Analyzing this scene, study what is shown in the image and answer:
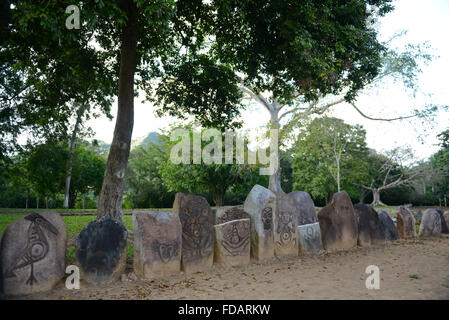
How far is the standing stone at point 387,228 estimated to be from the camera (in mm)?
8758

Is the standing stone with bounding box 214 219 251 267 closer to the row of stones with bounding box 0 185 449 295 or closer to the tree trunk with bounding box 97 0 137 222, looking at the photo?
the row of stones with bounding box 0 185 449 295

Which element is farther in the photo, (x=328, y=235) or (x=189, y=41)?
(x=189, y=41)

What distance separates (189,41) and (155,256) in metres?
6.45

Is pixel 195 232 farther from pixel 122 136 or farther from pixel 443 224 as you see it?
pixel 443 224

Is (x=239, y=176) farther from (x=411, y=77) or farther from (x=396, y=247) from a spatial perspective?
(x=396, y=247)

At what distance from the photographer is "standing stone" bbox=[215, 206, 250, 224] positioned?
19.2 feet

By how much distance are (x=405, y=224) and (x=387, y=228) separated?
1.32 metres

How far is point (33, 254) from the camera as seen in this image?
4191mm

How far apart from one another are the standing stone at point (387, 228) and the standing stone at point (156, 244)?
650cm
